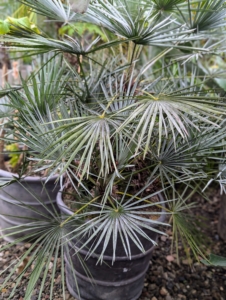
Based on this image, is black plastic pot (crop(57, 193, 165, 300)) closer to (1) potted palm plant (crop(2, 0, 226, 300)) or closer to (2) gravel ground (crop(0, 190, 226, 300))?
(1) potted palm plant (crop(2, 0, 226, 300))

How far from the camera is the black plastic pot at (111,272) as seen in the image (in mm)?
1062

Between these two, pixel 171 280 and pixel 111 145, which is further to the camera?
pixel 171 280

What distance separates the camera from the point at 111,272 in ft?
3.57

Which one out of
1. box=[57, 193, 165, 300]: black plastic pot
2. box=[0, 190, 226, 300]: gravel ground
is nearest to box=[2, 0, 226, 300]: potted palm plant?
box=[57, 193, 165, 300]: black plastic pot

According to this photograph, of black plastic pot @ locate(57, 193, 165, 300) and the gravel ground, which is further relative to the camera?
the gravel ground

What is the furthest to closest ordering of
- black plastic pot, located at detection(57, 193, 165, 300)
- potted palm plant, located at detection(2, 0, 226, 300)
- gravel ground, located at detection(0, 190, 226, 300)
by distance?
gravel ground, located at detection(0, 190, 226, 300) → black plastic pot, located at detection(57, 193, 165, 300) → potted palm plant, located at detection(2, 0, 226, 300)

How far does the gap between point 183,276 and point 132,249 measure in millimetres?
506

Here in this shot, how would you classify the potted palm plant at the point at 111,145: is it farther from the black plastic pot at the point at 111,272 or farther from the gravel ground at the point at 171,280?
the gravel ground at the point at 171,280

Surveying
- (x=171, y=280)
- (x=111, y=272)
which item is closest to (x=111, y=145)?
(x=111, y=272)

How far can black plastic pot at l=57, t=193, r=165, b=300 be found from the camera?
1062 millimetres

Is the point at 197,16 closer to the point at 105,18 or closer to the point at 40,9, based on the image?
the point at 105,18

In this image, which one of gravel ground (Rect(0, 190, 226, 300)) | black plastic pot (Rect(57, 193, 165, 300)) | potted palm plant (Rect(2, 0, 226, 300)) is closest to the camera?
potted palm plant (Rect(2, 0, 226, 300))

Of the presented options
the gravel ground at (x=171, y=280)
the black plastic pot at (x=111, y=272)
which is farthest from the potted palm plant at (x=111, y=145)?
the gravel ground at (x=171, y=280)

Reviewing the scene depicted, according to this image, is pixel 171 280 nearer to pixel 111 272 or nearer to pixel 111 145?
pixel 111 272
